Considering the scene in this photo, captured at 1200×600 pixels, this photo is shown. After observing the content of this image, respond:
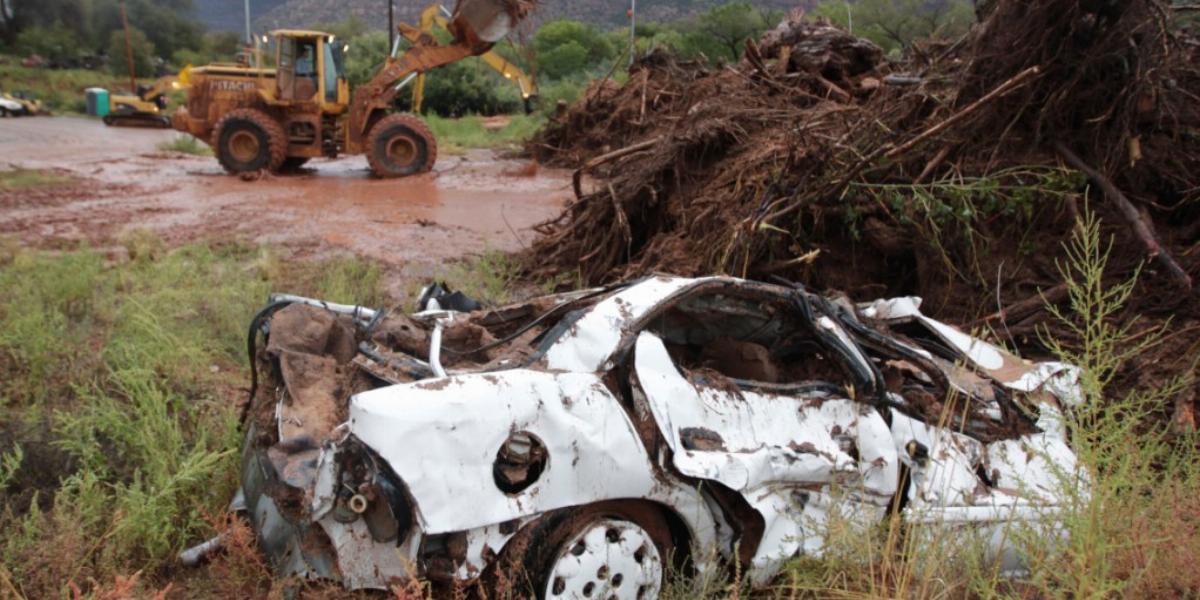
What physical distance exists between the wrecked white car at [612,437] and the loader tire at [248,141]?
13.9 meters

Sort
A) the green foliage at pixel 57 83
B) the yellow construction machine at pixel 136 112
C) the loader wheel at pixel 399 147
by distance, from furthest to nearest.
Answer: the green foliage at pixel 57 83
the yellow construction machine at pixel 136 112
the loader wheel at pixel 399 147

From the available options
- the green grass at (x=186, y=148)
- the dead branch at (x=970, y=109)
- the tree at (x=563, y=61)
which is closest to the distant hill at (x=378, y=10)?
the tree at (x=563, y=61)

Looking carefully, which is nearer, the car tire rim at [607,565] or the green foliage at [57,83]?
the car tire rim at [607,565]

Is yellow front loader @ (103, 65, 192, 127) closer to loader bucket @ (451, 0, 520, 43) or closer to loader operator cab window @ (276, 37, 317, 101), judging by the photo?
loader operator cab window @ (276, 37, 317, 101)

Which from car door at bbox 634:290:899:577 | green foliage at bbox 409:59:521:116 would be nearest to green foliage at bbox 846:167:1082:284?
car door at bbox 634:290:899:577

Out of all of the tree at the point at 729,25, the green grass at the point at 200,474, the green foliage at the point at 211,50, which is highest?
the tree at the point at 729,25

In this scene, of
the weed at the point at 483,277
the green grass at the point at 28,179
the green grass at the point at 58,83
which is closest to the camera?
the weed at the point at 483,277

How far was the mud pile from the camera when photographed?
7512 millimetres

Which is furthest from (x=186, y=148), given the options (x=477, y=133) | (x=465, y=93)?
(x=465, y=93)

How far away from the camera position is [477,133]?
27438mm

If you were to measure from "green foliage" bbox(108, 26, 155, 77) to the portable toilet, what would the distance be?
58.4ft

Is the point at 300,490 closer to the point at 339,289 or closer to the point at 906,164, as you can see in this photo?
the point at 339,289

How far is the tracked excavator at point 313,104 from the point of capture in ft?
57.2

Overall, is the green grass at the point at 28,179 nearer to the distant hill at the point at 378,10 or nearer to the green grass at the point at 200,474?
the green grass at the point at 200,474
